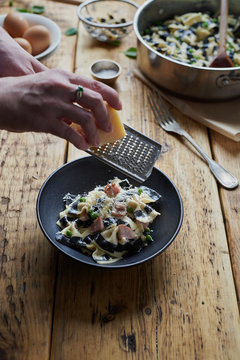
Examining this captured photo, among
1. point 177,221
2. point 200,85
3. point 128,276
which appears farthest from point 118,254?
point 200,85

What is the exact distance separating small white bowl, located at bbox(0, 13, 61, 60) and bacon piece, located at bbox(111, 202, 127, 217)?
1329mm

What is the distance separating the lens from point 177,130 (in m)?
2.34

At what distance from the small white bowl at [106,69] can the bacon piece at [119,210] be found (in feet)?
3.65

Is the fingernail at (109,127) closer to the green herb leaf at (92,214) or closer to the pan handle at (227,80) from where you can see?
the green herb leaf at (92,214)

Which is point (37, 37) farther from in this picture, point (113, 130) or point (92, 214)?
point (92, 214)

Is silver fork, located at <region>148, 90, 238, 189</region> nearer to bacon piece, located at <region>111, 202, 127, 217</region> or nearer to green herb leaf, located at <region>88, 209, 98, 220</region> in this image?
bacon piece, located at <region>111, 202, 127, 217</region>

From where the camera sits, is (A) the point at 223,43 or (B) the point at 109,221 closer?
(B) the point at 109,221

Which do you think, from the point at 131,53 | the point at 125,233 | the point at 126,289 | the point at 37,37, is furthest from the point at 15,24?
the point at 126,289

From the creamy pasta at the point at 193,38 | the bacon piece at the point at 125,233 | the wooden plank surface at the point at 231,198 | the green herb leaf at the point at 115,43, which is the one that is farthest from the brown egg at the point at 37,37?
the bacon piece at the point at 125,233

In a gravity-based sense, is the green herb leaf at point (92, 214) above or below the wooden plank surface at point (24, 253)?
above

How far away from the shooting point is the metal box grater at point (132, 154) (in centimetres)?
181

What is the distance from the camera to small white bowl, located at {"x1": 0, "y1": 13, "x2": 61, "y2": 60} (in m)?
2.68

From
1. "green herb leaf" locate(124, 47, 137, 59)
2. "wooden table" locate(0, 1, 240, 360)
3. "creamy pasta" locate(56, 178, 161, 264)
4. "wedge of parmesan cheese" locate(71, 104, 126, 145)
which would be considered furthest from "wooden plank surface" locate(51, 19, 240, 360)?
"green herb leaf" locate(124, 47, 137, 59)

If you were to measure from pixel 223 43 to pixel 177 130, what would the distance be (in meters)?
0.59
